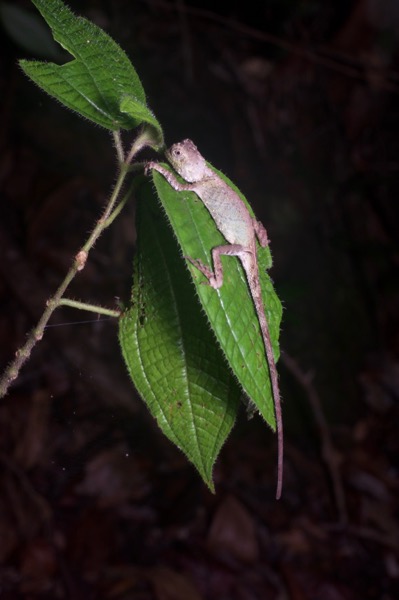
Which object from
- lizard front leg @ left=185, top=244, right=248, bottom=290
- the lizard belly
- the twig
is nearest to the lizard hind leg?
lizard front leg @ left=185, top=244, right=248, bottom=290

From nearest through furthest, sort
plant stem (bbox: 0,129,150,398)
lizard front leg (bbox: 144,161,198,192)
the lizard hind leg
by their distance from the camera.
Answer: the lizard hind leg
plant stem (bbox: 0,129,150,398)
lizard front leg (bbox: 144,161,198,192)

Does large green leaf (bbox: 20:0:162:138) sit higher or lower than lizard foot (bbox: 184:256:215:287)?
higher

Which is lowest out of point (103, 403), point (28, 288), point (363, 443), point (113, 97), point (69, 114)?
point (363, 443)

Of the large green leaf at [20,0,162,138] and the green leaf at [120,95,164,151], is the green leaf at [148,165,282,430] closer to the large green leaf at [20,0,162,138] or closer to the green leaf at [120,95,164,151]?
the green leaf at [120,95,164,151]

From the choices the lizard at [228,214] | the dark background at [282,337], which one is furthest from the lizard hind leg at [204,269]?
the dark background at [282,337]

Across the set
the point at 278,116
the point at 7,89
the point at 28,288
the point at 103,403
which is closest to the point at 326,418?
the point at 103,403

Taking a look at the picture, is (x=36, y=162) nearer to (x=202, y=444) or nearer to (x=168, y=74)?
(x=168, y=74)

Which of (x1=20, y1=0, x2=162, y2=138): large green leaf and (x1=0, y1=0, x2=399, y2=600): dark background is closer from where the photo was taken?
(x1=20, y1=0, x2=162, y2=138): large green leaf

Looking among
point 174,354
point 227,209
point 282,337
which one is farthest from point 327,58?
point 174,354

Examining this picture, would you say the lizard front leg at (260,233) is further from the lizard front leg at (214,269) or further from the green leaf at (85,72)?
the green leaf at (85,72)
